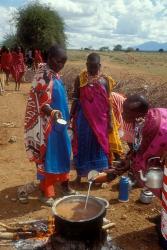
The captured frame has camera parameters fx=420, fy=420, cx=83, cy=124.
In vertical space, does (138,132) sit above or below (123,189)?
above

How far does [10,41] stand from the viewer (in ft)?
95.5

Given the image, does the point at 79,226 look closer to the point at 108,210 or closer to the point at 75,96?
the point at 108,210

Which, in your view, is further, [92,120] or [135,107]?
[92,120]

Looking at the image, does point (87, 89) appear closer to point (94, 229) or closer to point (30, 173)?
point (30, 173)

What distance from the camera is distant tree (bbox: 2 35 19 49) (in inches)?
1107

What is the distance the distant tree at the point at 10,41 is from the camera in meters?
28.1

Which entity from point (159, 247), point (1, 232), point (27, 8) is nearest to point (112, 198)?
point (159, 247)

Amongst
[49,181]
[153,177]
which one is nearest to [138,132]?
[153,177]

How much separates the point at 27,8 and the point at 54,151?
82.0 feet

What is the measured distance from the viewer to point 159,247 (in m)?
4.12

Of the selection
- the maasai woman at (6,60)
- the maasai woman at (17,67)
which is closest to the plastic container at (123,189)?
the maasai woman at (17,67)

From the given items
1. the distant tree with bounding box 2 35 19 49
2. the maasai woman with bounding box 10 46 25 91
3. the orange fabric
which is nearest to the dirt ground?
the orange fabric

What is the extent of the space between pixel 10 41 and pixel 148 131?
26.6 meters

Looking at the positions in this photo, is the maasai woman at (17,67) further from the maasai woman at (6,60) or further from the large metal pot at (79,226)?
the large metal pot at (79,226)
